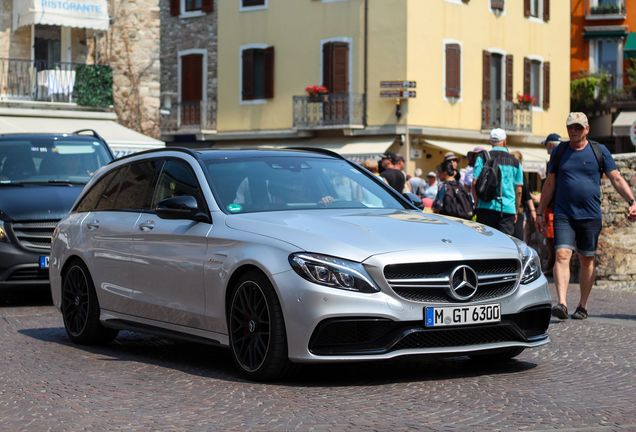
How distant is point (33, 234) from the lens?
587 inches

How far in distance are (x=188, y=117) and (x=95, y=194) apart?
39.0 m

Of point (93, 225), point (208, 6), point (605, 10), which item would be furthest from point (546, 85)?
point (93, 225)

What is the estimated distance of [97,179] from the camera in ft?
38.0

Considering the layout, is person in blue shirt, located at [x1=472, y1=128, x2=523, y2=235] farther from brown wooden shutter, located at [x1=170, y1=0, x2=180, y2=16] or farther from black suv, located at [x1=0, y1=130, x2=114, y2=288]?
brown wooden shutter, located at [x1=170, y1=0, x2=180, y2=16]

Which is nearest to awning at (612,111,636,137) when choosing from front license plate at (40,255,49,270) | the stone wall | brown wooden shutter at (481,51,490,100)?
brown wooden shutter at (481,51,490,100)

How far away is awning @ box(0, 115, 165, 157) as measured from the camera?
33656mm

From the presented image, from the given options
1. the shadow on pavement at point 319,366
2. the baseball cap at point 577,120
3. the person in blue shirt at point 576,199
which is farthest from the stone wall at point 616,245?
the shadow on pavement at point 319,366

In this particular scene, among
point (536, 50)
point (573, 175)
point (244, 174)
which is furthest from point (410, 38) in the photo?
point (244, 174)

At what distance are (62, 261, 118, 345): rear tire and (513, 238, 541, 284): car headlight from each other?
3453mm

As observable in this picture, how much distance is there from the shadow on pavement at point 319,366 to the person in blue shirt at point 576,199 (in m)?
2.85

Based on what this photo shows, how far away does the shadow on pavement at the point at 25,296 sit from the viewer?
15.6m

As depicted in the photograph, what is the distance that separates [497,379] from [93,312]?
3496 millimetres

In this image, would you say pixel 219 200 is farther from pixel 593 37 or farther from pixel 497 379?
pixel 593 37

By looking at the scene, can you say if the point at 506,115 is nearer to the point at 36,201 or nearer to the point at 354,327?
the point at 36,201
